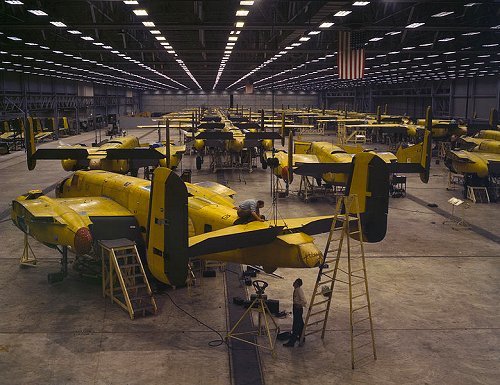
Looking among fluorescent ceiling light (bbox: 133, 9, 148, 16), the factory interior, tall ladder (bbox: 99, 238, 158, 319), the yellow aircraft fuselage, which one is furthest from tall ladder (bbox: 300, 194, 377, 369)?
fluorescent ceiling light (bbox: 133, 9, 148, 16)

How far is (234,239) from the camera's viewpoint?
Result: 1159cm

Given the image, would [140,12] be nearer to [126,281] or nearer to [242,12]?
[242,12]

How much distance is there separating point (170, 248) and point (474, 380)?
24.1 ft

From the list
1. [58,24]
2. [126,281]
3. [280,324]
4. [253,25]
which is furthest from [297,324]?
[58,24]

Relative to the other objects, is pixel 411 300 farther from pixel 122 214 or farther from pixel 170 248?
pixel 122 214

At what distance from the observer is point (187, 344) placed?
12.9 metres

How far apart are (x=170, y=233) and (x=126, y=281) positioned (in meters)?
5.29

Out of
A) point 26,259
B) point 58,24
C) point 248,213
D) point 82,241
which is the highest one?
point 58,24

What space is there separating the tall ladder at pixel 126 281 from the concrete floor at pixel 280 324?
0.38m

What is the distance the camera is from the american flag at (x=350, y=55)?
25.5m

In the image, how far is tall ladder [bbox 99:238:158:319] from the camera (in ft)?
48.4

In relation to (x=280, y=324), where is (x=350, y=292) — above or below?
above

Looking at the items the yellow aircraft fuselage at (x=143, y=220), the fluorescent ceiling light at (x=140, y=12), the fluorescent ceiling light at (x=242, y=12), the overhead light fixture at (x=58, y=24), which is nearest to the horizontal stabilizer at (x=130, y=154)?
the yellow aircraft fuselage at (x=143, y=220)

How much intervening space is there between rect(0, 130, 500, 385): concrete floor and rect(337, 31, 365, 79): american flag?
9.73 m
